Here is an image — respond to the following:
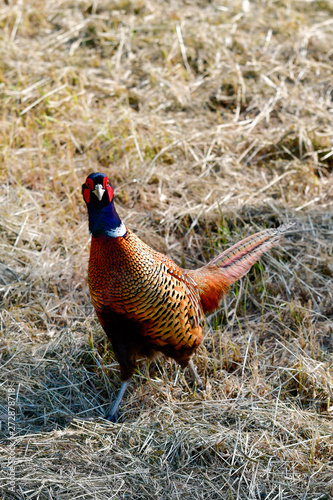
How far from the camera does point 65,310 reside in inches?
125

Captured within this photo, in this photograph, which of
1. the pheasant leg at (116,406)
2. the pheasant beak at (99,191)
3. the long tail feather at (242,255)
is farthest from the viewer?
the long tail feather at (242,255)

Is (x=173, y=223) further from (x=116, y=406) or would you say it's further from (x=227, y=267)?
(x=116, y=406)

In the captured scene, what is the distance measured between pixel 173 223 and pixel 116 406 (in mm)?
1339

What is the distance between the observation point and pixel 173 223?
3.60m

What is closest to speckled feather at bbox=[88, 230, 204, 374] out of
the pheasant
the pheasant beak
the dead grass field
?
the pheasant

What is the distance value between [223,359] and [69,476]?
1089 millimetres

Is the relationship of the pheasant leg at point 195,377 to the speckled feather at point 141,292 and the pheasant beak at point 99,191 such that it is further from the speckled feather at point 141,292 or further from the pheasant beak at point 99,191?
the pheasant beak at point 99,191

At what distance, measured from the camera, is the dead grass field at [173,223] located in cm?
234

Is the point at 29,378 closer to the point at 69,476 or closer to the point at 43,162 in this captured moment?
the point at 69,476

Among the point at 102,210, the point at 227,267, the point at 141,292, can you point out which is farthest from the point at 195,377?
the point at 102,210

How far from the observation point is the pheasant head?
231 cm

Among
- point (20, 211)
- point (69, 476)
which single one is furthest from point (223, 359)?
point (20, 211)

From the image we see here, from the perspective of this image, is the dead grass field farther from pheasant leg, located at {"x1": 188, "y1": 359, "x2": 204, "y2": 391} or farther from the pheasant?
the pheasant

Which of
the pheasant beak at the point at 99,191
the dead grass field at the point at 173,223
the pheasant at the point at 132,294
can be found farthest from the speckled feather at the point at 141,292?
the dead grass field at the point at 173,223
